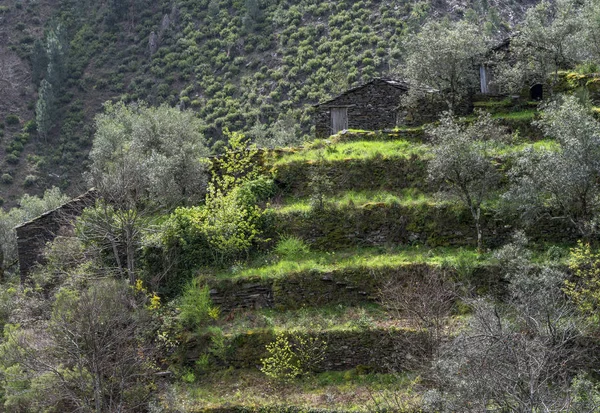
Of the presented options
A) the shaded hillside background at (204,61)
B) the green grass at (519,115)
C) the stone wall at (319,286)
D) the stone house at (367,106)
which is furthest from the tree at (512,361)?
the shaded hillside background at (204,61)

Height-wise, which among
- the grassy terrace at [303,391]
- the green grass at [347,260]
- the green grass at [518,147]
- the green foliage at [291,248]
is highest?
the green grass at [518,147]

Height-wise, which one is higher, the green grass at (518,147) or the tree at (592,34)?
the tree at (592,34)

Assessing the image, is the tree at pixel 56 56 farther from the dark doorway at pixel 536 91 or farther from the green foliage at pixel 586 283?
the green foliage at pixel 586 283

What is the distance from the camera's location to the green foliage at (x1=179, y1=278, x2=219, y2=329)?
27234 mm

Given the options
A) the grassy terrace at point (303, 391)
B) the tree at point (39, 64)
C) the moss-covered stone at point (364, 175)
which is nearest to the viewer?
the grassy terrace at point (303, 391)

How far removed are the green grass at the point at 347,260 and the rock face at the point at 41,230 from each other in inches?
337

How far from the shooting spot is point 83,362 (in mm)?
23797

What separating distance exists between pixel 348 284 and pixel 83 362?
900cm

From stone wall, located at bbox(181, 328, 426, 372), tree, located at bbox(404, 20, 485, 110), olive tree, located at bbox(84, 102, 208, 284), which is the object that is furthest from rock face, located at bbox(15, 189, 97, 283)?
tree, located at bbox(404, 20, 485, 110)

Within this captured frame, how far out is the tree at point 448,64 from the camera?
3528 centimetres

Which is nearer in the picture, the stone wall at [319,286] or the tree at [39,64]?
the stone wall at [319,286]

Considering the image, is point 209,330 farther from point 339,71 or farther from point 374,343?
point 339,71

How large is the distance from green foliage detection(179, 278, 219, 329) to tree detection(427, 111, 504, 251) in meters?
8.88

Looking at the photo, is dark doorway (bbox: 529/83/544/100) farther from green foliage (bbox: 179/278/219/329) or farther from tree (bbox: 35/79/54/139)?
tree (bbox: 35/79/54/139)
